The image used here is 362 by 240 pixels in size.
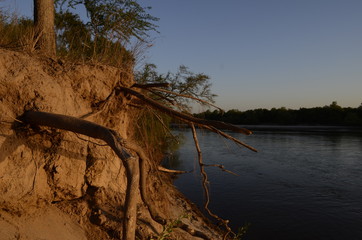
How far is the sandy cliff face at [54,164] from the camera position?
2.96 metres

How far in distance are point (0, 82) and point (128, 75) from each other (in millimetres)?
2002

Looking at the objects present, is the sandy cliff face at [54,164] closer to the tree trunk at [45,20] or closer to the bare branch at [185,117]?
the bare branch at [185,117]

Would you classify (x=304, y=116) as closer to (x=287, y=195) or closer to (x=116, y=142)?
(x=287, y=195)

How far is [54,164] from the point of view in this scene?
3314 millimetres

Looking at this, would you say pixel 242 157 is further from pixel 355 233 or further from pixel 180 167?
pixel 355 233

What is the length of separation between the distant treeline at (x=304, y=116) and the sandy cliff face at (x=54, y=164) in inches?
2136

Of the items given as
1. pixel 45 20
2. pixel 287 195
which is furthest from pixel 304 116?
pixel 45 20

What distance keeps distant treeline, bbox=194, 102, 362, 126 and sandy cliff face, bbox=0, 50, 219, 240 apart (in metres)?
54.3

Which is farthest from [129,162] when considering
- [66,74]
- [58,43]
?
[58,43]

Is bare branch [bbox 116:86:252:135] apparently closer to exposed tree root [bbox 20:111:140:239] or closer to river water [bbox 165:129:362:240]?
river water [bbox 165:129:362:240]

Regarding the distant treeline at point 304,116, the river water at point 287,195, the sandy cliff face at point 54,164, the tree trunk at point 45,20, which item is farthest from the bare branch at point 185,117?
the distant treeline at point 304,116

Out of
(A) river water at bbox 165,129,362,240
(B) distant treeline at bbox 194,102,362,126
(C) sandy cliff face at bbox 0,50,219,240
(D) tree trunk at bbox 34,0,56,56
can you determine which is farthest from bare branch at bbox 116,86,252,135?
(B) distant treeline at bbox 194,102,362,126

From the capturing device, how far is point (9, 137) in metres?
2.98

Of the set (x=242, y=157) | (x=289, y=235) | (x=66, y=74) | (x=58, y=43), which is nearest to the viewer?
(x=66, y=74)
